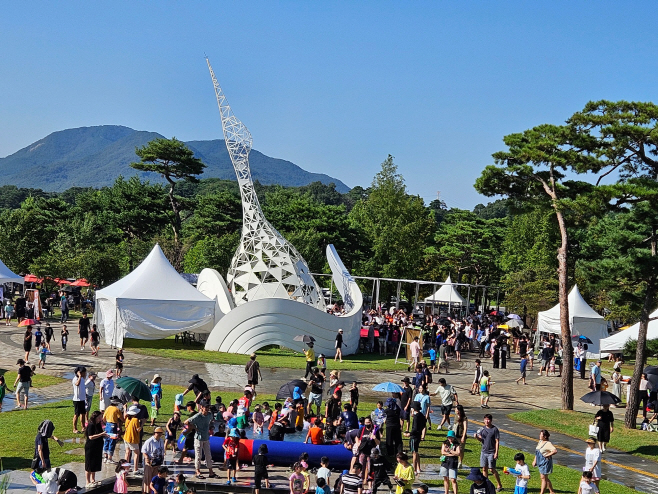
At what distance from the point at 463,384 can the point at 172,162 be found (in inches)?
1729

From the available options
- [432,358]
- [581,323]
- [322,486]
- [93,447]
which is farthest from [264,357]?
[322,486]

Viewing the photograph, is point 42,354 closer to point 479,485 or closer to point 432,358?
point 432,358

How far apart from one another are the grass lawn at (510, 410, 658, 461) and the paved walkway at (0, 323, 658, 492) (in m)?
0.49

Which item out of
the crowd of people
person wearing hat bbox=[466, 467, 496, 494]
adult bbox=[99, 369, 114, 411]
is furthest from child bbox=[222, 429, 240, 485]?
person wearing hat bbox=[466, 467, 496, 494]

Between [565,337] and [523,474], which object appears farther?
[565,337]

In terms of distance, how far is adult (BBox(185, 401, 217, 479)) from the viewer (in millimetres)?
12641

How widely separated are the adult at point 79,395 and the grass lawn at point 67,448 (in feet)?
1.07

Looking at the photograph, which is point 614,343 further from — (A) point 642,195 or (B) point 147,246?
(B) point 147,246

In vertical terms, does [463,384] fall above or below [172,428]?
below

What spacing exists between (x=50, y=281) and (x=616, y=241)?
35.2m

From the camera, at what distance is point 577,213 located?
20953mm

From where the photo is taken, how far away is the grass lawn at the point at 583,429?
698 inches

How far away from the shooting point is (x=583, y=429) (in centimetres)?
1959

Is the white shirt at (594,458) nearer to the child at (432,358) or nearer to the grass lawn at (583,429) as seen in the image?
the grass lawn at (583,429)
